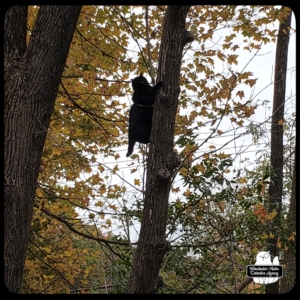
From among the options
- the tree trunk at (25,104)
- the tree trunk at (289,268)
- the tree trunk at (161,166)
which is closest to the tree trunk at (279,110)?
the tree trunk at (289,268)

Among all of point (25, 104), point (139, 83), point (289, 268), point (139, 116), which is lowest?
point (289, 268)

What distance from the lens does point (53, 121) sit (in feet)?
12.2

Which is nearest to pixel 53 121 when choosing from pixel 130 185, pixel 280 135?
pixel 130 185

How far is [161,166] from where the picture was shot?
2400mm

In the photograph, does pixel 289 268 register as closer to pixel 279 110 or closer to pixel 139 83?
pixel 279 110

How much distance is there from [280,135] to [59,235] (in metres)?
2.89

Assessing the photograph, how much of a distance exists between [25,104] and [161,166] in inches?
38.7

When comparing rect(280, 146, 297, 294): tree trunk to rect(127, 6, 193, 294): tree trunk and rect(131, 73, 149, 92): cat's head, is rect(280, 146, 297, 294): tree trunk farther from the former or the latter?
rect(131, 73, 149, 92): cat's head

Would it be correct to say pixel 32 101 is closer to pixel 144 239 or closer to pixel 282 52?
pixel 144 239

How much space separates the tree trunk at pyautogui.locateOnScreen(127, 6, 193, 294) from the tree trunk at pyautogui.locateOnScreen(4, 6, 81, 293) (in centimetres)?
68

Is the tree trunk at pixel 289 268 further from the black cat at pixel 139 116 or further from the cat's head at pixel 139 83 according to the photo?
the cat's head at pixel 139 83

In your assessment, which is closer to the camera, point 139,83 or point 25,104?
point 25,104

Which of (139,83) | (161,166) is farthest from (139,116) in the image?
(161,166)

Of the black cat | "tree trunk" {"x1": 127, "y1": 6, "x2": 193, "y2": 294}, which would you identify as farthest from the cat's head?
"tree trunk" {"x1": 127, "y1": 6, "x2": 193, "y2": 294}
